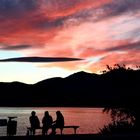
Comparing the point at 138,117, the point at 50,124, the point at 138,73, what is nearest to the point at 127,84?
the point at 138,73

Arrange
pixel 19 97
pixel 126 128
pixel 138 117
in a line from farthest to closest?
pixel 19 97
pixel 138 117
pixel 126 128

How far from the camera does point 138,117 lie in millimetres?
38969

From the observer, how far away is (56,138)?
22719mm

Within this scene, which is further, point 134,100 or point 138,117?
point 134,100

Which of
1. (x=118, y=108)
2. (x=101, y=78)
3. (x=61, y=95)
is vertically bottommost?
(x=118, y=108)

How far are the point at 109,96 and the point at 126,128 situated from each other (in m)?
11.4

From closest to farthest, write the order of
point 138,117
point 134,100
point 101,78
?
point 138,117 → point 134,100 → point 101,78

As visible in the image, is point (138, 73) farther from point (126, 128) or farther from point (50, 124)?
point (50, 124)

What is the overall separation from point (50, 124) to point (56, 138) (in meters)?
4.57

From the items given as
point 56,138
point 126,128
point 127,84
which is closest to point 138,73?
point 127,84

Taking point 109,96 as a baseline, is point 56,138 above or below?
below

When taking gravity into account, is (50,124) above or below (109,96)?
below

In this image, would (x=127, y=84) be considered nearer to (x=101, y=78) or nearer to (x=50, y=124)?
(x=101, y=78)

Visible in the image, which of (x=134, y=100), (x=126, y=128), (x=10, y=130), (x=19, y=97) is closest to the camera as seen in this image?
(x=10, y=130)
